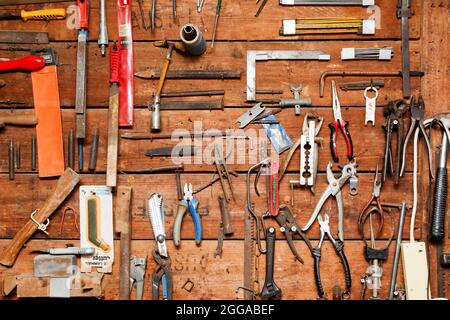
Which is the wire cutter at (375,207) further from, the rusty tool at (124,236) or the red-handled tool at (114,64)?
the red-handled tool at (114,64)

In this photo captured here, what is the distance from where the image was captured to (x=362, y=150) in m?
2.13

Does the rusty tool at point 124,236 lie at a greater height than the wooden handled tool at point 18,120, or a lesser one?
lesser

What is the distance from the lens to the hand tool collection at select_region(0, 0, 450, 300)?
6.91ft

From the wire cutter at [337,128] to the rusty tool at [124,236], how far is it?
3.08ft

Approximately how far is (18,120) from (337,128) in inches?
57.2

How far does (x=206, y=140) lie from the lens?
215 centimetres

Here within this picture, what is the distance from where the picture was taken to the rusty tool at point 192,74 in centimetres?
213

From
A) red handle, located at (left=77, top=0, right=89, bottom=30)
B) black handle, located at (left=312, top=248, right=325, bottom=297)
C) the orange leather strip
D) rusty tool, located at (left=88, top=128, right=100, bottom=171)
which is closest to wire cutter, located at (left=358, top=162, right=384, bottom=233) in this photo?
black handle, located at (left=312, top=248, right=325, bottom=297)

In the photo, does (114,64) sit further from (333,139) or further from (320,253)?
(320,253)

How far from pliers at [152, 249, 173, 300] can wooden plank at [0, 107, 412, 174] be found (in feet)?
1.36

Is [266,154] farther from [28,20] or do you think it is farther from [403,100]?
[28,20]

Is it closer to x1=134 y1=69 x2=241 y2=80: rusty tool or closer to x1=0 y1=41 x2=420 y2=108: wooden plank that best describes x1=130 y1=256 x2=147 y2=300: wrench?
x1=0 y1=41 x2=420 y2=108: wooden plank

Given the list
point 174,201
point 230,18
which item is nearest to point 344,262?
point 174,201

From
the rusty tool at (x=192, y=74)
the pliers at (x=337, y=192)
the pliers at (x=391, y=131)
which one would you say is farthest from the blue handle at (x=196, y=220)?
the pliers at (x=391, y=131)
